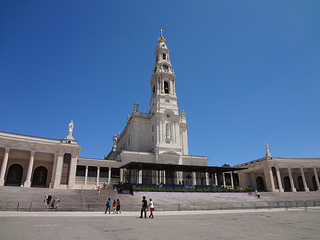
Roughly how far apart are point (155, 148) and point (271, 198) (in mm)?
25136

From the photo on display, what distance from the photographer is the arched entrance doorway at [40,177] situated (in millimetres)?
46088

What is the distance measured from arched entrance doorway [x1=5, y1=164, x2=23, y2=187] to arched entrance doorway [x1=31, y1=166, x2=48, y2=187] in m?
2.62

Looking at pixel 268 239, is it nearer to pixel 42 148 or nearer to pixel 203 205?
pixel 203 205

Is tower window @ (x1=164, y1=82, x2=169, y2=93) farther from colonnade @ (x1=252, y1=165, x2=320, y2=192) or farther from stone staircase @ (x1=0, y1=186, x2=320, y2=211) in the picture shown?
colonnade @ (x1=252, y1=165, x2=320, y2=192)

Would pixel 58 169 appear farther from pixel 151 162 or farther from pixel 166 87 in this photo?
pixel 166 87

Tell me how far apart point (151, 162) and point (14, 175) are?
91.2ft

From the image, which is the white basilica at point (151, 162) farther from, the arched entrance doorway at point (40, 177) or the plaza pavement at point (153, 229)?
the plaza pavement at point (153, 229)

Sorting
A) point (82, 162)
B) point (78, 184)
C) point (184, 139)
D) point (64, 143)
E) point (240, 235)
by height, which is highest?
point (184, 139)

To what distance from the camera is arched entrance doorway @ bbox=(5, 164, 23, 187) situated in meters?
44.0

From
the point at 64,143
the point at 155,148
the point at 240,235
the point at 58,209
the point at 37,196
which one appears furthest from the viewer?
the point at 155,148

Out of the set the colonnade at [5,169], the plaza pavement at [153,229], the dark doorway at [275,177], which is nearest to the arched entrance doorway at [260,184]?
the dark doorway at [275,177]

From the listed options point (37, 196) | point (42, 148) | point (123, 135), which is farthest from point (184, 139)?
point (37, 196)

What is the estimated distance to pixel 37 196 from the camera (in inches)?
1139

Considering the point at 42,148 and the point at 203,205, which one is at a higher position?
the point at 42,148
